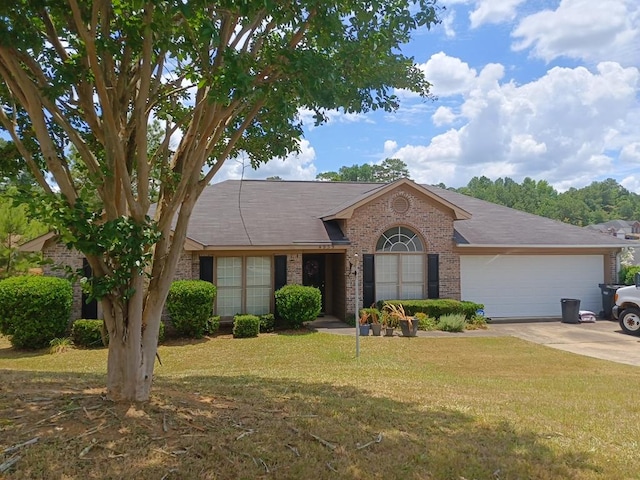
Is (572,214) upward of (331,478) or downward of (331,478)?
upward

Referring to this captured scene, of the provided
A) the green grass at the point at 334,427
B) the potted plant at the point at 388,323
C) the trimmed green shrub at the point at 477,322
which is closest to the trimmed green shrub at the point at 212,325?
the potted plant at the point at 388,323

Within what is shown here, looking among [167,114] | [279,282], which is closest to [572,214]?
[279,282]

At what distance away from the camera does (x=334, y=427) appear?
491 cm

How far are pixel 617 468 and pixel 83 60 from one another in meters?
6.64

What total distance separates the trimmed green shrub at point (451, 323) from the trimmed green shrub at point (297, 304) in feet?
12.6

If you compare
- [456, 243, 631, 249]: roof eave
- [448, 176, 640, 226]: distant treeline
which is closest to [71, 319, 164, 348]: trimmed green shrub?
[456, 243, 631, 249]: roof eave

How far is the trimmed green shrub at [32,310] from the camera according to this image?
39.2 feet

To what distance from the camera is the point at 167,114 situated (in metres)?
7.74

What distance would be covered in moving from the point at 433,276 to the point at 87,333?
10761 millimetres

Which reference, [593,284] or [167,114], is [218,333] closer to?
[167,114]

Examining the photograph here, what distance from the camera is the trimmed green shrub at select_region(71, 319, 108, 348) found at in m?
12.5

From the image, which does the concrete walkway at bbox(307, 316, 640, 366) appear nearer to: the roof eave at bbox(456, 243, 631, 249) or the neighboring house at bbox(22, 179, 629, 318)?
the neighboring house at bbox(22, 179, 629, 318)

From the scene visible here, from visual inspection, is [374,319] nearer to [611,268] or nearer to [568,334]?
[568,334]

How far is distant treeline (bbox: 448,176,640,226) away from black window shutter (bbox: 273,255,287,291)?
2982 inches
